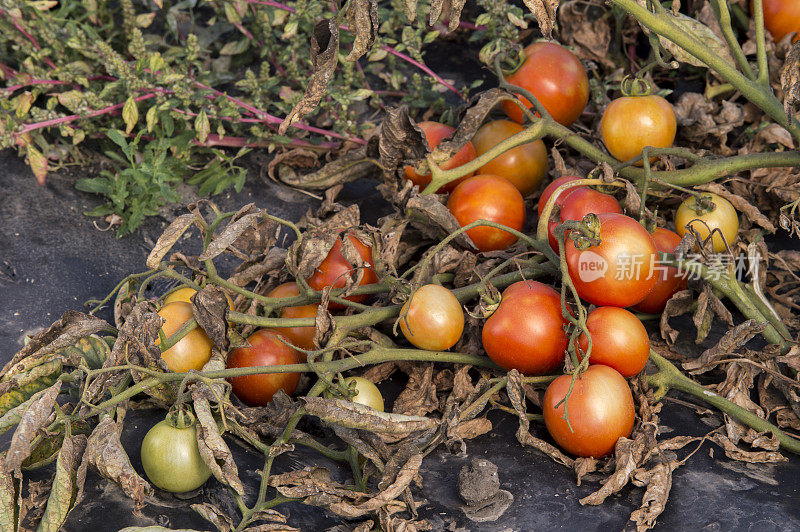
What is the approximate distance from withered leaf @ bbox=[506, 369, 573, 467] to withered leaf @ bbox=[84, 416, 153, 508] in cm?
66

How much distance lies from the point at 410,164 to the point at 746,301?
798 millimetres

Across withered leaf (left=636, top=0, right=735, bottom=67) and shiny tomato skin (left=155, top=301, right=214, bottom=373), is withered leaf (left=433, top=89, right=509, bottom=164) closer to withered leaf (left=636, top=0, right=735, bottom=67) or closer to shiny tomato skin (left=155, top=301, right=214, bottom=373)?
withered leaf (left=636, top=0, right=735, bottom=67)

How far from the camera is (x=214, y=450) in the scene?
1242 millimetres

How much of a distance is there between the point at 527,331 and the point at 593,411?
187 millimetres

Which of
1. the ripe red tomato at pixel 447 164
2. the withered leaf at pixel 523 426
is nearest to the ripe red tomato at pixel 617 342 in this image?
the withered leaf at pixel 523 426

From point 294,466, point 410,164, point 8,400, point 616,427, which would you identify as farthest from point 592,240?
point 8,400

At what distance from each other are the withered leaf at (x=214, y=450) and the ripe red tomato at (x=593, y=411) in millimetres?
578

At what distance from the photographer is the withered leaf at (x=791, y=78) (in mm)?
1570

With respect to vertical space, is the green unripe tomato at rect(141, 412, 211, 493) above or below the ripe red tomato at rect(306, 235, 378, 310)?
below

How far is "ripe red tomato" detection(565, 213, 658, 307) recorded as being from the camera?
4.60 feet

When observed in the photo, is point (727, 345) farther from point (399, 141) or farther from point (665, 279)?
point (399, 141)

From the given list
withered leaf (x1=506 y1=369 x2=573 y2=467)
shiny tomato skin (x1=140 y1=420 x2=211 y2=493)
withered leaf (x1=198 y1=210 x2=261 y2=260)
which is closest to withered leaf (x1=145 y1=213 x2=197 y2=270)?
withered leaf (x1=198 y1=210 x2=261 y2=260)

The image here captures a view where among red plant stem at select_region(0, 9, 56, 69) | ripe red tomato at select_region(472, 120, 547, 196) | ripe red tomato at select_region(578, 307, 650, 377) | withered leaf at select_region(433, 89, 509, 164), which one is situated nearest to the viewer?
ripe red tomato at select_region(578, 307, 650, 377)

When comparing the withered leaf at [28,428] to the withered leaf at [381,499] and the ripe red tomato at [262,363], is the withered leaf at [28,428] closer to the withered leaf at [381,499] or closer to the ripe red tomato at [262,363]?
the ripe red tomato at [262,363]
